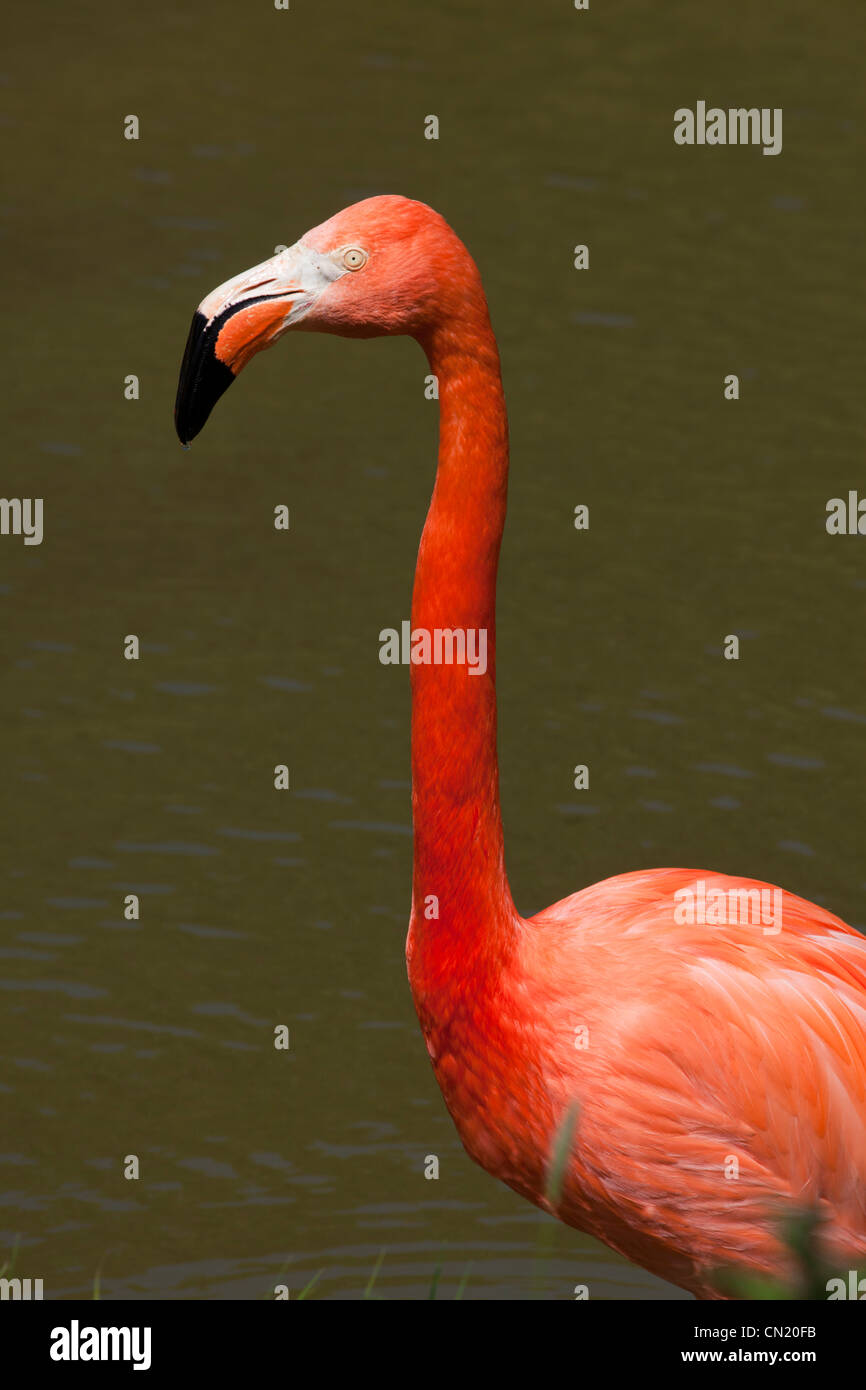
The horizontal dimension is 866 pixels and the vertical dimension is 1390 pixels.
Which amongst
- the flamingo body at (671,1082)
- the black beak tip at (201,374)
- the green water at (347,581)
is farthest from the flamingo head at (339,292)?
the green water at (347,581)

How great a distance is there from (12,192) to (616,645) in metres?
6.42

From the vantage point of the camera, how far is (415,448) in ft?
40.9

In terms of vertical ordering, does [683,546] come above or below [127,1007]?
above

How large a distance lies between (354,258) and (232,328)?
37 cm

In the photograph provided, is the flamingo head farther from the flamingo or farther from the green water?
the green water

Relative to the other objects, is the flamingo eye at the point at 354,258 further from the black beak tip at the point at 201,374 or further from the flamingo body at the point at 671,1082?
the flamingo body at the point at 671,1082

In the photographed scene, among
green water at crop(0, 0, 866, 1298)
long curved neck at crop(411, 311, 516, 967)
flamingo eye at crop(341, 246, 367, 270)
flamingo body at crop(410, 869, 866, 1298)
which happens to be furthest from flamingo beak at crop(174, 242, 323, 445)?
green water at crop(0, 0, 866, 1298)

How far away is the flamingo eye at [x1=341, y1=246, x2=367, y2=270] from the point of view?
17.6 feet

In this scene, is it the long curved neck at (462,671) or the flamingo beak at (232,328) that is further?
the long curved neck at (462,671)

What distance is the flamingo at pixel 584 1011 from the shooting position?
18.4 feet

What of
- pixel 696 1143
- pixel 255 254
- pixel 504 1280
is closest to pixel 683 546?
pixel 255 254

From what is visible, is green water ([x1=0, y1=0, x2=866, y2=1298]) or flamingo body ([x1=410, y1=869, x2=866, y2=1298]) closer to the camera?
flamingo body ([x1=410, y1=869, x2=866, y2=1298])

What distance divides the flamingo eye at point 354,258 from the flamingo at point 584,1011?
107 millimetres

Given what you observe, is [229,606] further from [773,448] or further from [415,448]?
[773,448]
